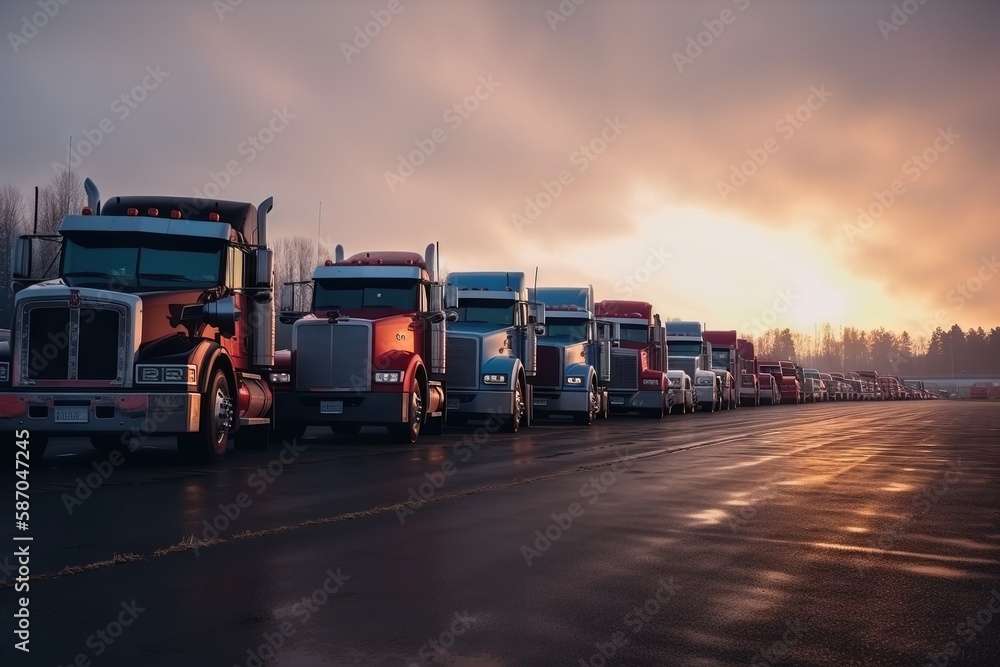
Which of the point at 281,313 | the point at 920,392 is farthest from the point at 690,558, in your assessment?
the point at 920,392

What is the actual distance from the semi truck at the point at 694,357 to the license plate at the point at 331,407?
91.7ft

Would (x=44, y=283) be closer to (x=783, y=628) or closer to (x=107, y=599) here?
(x=107, y=599)

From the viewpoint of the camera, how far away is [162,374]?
1279 centimetres

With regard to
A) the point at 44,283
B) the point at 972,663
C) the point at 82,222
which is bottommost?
the point at 972,663

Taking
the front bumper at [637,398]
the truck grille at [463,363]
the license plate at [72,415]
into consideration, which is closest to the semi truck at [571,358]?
the front bumper at [637,398]

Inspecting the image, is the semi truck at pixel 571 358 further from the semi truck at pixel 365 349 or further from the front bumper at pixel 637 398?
the semi truck at pixel 365 349

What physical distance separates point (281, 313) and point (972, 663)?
15559mm

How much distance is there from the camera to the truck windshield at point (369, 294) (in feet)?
63.2

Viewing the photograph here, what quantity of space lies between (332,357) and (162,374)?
5.48m

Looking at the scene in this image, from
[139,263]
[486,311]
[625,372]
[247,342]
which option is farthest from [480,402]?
[625,372]

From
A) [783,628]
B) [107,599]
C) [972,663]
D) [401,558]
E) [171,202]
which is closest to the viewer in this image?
[972,663]

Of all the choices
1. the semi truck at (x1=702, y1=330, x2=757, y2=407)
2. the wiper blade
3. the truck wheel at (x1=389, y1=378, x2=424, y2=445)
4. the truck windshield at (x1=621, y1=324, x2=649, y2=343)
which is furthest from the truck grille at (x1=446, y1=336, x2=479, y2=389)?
the semi truck at (x1=702, y1=330, x2=757, y2=407)

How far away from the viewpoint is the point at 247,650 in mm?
4613

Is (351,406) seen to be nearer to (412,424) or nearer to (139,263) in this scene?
(412,424)
